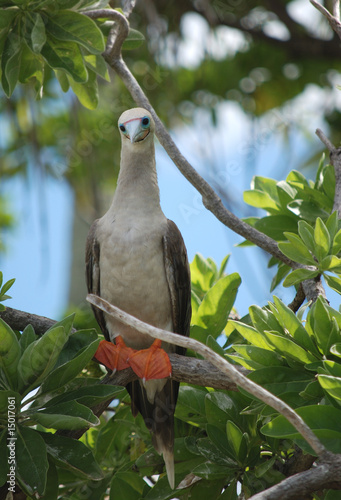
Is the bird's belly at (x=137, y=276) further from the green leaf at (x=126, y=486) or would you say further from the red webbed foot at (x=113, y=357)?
the green leaf at (x=126, y=486)

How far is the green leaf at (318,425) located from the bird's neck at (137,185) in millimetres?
1641

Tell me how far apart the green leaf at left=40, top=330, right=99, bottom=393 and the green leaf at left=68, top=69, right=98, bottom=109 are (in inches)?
65.3

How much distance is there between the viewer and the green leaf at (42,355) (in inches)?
91.7

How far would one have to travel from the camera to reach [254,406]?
2.53 m

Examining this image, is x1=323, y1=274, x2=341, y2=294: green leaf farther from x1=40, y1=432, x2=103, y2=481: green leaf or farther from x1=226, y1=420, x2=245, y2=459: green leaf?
x1=40, y1=432, x2=103, y2=481: green leaf

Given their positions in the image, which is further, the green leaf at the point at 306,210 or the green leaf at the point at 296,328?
the green leaf at the point at 306,210

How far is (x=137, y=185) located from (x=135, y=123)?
0.38m

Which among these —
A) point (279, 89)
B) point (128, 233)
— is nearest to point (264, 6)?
point (279, 89)

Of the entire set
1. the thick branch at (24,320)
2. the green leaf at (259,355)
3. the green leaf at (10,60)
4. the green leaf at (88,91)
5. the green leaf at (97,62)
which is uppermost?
the green leaf at (10,60)

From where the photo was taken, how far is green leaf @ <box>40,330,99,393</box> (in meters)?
2.41

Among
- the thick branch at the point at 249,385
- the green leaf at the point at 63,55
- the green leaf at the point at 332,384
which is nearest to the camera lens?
the thick branch at the point at 249,385

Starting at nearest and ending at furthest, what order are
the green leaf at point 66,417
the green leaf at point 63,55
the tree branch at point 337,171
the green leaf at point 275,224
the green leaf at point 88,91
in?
the green leaf at point 66,417
the green leaf at point 63,55
the tree branch at point 337,171
the green leaf at point 275,224
the green leaf at point 88,91

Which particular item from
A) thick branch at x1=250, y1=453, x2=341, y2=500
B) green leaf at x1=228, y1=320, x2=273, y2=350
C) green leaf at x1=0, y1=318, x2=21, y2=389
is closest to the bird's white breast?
green leaf at x1=228, y1=320, x2=273, y2=350

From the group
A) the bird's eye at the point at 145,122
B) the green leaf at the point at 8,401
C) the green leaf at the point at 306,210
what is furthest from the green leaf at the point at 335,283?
the green leaf at the point at 8,401
